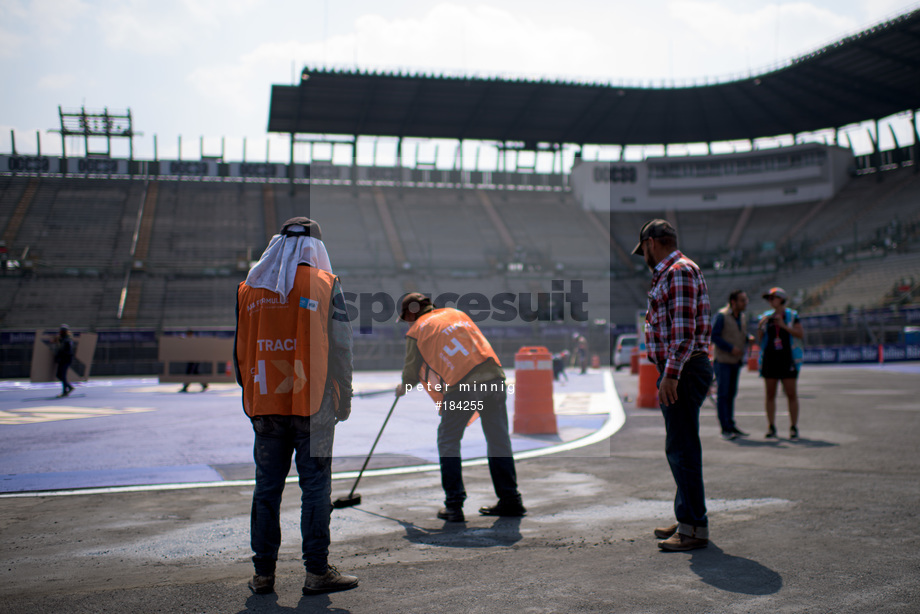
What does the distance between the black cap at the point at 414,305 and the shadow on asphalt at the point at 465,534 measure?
1561 mm

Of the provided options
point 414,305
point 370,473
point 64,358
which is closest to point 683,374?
point 414,305

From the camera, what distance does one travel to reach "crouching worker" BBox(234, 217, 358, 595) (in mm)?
3613

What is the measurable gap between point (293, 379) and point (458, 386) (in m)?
1.78

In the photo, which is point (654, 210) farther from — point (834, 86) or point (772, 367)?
point (772, 367)

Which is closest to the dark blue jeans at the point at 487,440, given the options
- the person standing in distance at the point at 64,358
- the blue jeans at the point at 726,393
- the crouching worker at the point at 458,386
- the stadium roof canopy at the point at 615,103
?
the crouching worker at the point at 458,386

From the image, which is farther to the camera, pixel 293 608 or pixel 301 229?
pixel 301 229

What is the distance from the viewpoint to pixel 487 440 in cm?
530

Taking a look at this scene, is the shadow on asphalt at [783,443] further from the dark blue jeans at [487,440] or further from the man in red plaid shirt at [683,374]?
the man in red plaid shirt at [683,374]

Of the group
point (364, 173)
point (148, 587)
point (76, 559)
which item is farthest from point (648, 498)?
point (364, 173)

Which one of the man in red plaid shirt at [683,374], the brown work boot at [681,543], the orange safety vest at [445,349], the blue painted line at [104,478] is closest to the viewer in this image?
the brown work boot at [681,543]

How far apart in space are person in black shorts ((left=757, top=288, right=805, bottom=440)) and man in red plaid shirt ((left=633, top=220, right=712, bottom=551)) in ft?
16.6

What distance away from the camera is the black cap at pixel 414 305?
5.43 meters

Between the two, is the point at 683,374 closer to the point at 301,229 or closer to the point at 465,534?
the point at 465,534

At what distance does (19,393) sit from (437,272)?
28.3 meters
